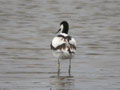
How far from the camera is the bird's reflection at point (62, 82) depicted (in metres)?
11.5

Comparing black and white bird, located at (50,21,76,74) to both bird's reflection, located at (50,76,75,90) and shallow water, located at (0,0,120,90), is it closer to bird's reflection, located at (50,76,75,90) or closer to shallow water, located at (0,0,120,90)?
shallow water, located at (0,0,120,90)

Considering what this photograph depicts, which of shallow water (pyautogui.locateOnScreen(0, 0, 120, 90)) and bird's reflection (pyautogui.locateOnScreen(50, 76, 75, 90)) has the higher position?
shallow water (pyautogui.locateOnScreen(0, 0, 120, 90))

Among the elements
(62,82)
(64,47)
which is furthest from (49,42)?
(62,82)

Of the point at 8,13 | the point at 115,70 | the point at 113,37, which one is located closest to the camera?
the point at 115,70

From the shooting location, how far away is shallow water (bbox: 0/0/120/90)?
12305mm

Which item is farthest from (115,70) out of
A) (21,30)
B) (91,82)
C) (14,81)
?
(21,30)

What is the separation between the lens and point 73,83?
476 inches

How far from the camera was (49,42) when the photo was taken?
62.8ft

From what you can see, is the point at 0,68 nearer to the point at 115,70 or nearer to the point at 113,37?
the point at 115,70

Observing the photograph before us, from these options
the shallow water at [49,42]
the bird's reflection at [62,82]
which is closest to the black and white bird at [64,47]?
the shallow water at [49,42]

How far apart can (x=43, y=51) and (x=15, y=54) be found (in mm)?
1085

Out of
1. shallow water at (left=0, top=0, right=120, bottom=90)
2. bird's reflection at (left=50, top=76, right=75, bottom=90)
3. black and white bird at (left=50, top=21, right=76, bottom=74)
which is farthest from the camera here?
black and white bird at (left=50, top=21, right=76, bottom=74)

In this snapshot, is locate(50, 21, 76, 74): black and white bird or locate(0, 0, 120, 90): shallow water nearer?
locate(0, 0, 120, 90): shallow water

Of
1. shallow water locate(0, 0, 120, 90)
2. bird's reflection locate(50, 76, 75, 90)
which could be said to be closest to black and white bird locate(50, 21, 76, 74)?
shallow water locate(0, 0, 120, 90)
